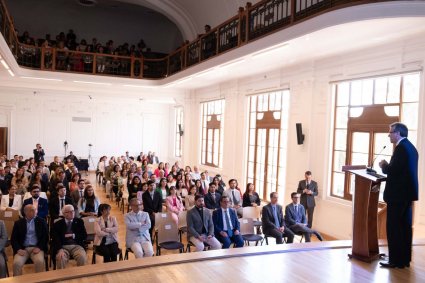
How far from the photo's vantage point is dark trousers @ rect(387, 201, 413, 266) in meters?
4.01

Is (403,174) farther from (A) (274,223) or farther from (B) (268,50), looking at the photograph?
(B) (268,50)

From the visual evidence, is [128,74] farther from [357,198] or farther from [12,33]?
[357,198]

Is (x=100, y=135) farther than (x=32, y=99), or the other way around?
(x=100, y=135)

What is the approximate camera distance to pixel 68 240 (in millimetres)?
5676

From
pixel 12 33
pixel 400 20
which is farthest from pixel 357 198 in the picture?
pixel 12 33

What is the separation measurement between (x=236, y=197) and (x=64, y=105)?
12.9 m

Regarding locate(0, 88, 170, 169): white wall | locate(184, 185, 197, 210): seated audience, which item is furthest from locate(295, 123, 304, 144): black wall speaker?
locate(0, 88, 170, 169): white wall

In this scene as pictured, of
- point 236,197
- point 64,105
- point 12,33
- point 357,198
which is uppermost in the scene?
point 12,33

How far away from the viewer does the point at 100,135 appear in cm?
1977

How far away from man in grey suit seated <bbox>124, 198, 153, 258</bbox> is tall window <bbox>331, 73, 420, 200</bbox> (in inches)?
147

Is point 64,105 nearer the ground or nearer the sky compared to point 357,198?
nearer the sky

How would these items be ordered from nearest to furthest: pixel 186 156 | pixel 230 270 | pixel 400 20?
1. pixel 230 270
2. pixel 400 20
3. pixel 186 156

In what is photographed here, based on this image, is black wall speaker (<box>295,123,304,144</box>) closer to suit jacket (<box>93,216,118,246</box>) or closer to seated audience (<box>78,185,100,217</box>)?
seated audience (<box>78,185,100,217</box>)

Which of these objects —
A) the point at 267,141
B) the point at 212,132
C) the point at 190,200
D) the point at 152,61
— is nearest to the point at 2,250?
the point at 190,200
